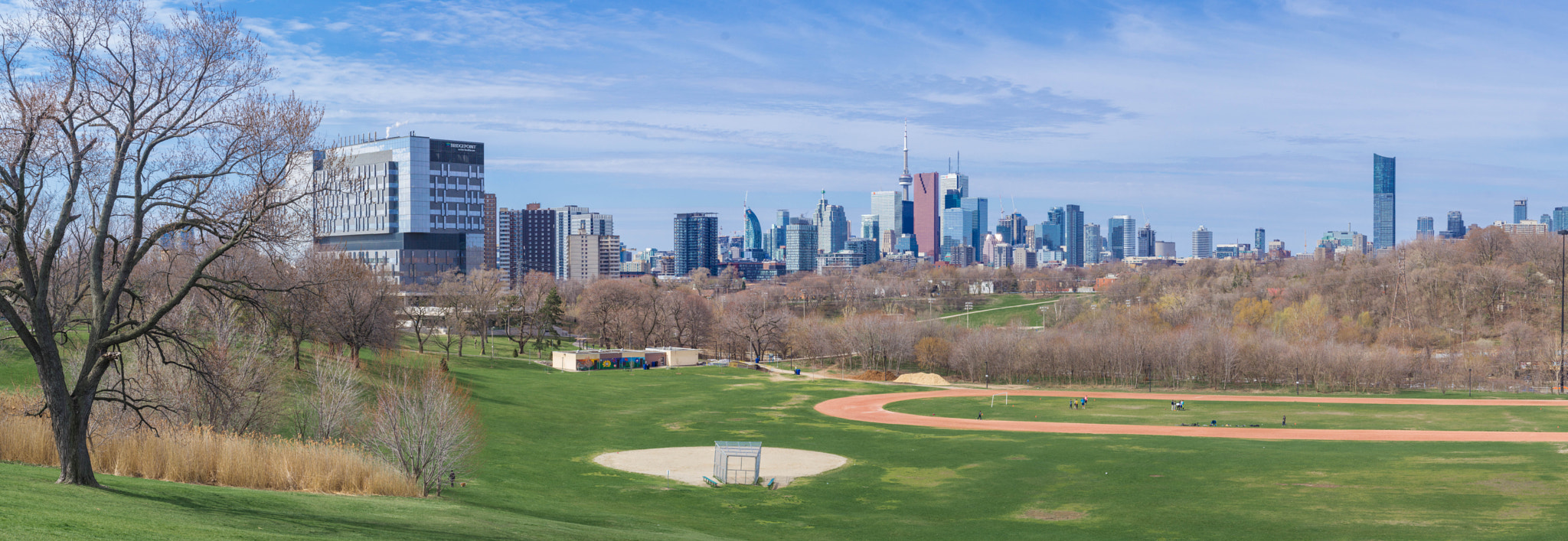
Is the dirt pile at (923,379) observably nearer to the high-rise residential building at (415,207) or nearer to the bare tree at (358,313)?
the bare tree at (358,313)

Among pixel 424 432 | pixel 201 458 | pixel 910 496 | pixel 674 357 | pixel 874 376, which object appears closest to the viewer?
pixel 201 458

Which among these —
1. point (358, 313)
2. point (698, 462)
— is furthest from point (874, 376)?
point (698, 462)

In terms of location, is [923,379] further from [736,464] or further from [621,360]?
[736,464]

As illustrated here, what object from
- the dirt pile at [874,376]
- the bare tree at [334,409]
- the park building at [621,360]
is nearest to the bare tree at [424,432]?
the bare tree at [334,409]

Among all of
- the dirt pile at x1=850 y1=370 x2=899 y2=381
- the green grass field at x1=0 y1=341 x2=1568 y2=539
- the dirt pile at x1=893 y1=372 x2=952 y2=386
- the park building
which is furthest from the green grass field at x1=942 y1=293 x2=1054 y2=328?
the green grass field at x1=0 y1=341 x2=1568 y2=539

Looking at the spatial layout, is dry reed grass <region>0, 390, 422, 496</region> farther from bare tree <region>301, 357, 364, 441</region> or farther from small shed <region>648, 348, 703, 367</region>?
small shed <region>648, 348, 703, 367</region>

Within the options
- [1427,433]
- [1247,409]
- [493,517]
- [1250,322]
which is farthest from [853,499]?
[1250,322]
